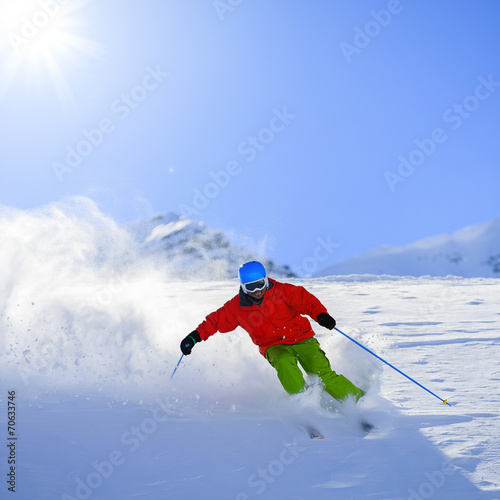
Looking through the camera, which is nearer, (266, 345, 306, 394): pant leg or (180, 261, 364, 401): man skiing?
(266, 345, 306, 394): pant leg

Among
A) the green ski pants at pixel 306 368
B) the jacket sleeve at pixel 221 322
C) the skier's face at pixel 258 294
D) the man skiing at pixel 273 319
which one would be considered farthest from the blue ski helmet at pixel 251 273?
the green ski pants at pixel 306 368

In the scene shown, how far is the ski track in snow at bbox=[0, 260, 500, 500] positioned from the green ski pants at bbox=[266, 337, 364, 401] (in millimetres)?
111

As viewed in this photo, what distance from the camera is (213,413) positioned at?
3422mm

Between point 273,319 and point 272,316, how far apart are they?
29 mm

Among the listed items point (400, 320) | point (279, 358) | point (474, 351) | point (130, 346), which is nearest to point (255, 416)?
point (279, 358)

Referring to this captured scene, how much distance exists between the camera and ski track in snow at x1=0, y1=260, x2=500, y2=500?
225 centimetres

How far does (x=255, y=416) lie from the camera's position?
3338mm

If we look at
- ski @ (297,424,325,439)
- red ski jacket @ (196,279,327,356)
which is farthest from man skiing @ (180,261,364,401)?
ski @ (297,424,325,439)

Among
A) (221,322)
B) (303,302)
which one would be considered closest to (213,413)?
(221,322)

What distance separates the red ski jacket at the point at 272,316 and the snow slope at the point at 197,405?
1.71 ft

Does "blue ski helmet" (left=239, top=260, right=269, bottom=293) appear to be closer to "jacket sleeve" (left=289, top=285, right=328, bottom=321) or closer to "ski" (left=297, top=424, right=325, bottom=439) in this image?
"jacket sleeve" (left=289, top=285, right=328, bottom=321)

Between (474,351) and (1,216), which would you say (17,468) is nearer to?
(474,351)

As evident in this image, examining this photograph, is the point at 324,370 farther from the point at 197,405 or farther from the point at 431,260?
A: the point at 431,260

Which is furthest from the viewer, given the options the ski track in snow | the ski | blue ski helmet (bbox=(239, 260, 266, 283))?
blue ski helmet (bbox=(239, 260, 266, 283))
